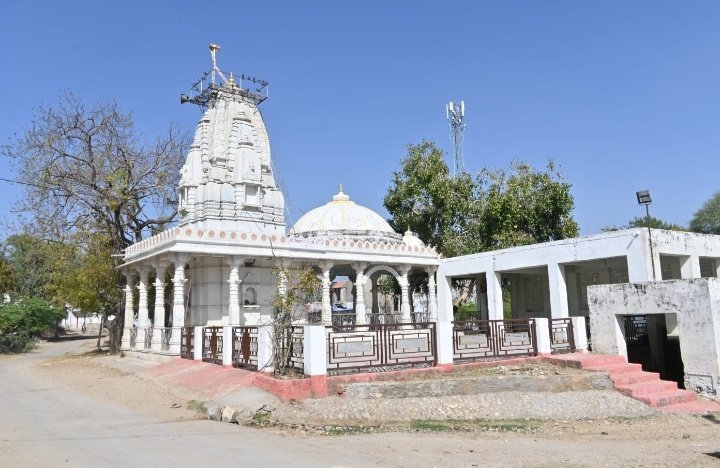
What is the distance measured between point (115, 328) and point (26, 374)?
7.21 m

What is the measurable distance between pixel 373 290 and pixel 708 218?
28.6 metres

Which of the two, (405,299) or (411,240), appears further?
(411,240)

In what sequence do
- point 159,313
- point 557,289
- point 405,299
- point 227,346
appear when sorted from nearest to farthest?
point 227,346 → point 557,289 → point 159,313 → point 405,299

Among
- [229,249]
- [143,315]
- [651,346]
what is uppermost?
[229,249]

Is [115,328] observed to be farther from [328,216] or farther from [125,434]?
[125,434]

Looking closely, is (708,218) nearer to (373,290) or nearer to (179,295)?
(373,290)

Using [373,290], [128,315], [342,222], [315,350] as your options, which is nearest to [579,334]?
[315,350]

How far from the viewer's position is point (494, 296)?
68.7 feet

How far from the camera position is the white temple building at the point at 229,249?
18828mm

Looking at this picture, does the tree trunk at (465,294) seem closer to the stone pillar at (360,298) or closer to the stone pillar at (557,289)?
the stone pillar at (360,298)

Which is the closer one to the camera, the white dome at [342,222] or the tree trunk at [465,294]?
the white dome at [342,222]

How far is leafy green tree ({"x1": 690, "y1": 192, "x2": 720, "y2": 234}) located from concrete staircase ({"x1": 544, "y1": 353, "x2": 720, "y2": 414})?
3403cm

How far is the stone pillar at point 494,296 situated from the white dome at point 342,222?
867 centimetres

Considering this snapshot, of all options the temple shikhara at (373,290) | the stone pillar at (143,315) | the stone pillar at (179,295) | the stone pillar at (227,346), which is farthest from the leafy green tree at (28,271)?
the stone pillar at (227,346)
